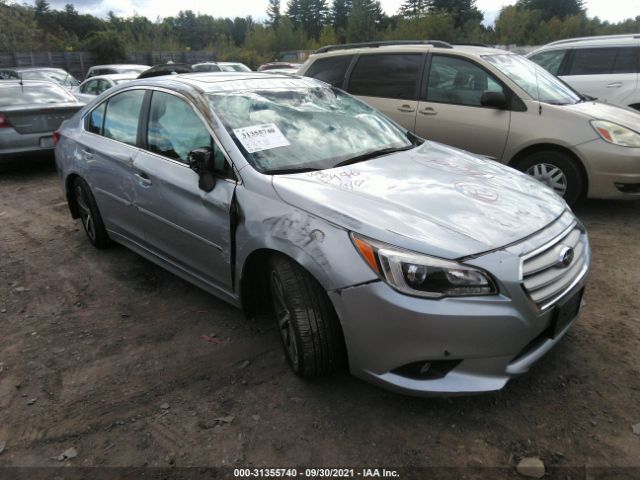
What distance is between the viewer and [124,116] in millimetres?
3834

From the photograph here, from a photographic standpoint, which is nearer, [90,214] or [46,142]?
[90,214]

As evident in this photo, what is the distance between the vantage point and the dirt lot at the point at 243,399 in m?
Result: 2.22

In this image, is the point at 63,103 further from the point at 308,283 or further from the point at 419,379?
the point at 419,379

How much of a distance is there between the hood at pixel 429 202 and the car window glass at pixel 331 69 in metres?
3.56

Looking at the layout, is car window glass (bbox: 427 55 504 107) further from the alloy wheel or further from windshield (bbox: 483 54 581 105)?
the alloy wheel

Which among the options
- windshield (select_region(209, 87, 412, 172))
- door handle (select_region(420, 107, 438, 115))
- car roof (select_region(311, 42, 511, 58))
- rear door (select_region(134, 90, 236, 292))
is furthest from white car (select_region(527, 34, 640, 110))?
rear door (select_region(134, 90, 236, 292))

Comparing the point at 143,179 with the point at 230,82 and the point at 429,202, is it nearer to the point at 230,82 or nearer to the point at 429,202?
the point at 230,82

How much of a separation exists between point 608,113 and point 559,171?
810mm

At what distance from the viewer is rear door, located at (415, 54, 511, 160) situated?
5.21 metres

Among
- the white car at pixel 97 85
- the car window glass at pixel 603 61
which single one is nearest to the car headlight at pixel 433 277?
the car window glass at pixel 603 61

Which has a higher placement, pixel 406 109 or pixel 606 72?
pixel 606 72

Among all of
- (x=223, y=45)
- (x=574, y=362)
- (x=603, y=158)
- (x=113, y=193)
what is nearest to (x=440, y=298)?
(x=574, y=362)

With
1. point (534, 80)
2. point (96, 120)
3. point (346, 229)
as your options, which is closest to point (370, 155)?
point (346, 229)

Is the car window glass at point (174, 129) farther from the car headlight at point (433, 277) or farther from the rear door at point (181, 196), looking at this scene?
the car headlight at point (433, 277)
